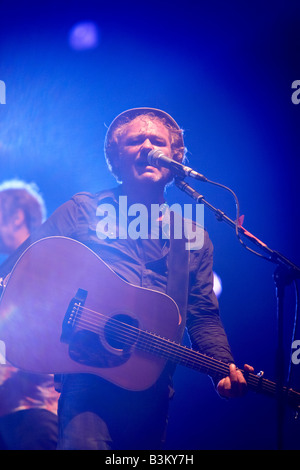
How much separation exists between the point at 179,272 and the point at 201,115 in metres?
1.57

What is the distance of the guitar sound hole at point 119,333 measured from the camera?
201 cm

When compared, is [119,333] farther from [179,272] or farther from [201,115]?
[201,115]

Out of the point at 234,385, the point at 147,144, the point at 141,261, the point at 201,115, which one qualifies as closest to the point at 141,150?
the point at 147,144

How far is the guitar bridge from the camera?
1919 millimetres

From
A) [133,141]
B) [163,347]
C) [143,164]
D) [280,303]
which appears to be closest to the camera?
[280,303]

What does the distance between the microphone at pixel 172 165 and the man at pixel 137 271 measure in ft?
0.69

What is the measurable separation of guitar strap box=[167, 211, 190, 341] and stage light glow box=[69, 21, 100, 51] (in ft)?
5.54

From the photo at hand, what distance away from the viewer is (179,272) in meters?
2.40

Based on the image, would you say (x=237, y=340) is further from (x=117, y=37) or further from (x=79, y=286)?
(x=117, y=37)

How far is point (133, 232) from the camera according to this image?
8.17ft

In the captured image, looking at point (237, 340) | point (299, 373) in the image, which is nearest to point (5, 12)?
point (237, 340)

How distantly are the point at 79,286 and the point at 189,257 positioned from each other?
0.78 meters

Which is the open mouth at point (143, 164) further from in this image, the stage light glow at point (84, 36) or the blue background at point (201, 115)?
the stage light glow at point (84, 36)

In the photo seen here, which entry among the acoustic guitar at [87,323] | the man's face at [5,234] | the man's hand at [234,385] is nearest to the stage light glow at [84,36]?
the man's face at [5,234]
